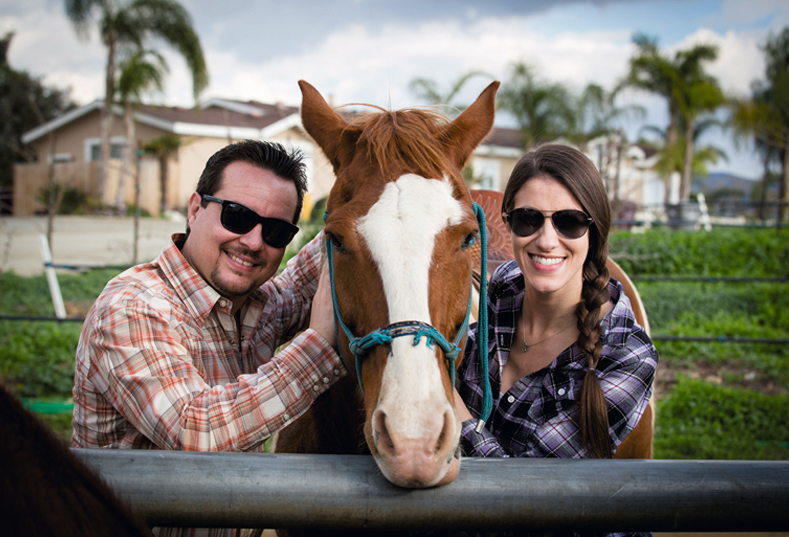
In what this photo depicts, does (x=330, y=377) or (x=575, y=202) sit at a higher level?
(x=575, y=202)

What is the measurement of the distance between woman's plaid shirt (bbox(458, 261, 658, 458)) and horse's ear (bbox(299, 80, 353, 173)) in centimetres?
93

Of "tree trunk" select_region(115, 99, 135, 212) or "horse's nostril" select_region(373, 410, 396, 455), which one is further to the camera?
"tree trunk" select_region(115, 99, 135, 212)

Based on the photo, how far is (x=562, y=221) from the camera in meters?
1.96

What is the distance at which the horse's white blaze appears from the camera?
1.19m

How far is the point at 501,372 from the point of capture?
81.5 inches

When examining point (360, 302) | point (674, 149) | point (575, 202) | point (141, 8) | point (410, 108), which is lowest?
point (360, 302)

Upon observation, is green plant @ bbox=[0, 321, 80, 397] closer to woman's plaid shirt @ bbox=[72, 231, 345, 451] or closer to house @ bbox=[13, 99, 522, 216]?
woman's plaid shirt @ bbox=[72, 231, 345, 451]

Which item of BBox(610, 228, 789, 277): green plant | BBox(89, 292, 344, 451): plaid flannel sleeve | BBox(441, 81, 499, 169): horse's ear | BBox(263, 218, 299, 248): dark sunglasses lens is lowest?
BBox(610, 228, 789, 277): green plant

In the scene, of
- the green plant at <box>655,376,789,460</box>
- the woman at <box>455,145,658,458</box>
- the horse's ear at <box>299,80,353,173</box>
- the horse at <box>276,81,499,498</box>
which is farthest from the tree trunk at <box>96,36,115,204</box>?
the woman at <box>455,145,658,458</box>

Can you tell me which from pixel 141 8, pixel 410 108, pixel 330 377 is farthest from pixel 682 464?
pixel 141 8

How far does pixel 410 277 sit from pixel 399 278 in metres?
0.03

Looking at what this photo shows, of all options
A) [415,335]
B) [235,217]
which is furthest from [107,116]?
[415,335]

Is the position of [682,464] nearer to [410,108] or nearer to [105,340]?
[410,108]

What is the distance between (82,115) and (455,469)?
28.4 metres
